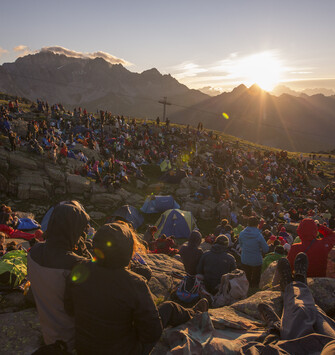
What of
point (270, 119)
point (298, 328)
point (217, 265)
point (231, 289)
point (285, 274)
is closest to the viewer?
point (298, 328)

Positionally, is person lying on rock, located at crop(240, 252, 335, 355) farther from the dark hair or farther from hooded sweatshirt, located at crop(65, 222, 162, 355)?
the dark hair

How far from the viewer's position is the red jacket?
511 centimetres

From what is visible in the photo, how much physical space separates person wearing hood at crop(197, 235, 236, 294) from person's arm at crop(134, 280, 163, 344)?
143 inches

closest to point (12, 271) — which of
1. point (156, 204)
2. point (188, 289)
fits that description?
point (188, 289)

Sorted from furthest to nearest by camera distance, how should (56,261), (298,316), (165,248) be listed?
(165,248)
(298,316)
(56,261)

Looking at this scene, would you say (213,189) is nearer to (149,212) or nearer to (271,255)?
(149,212)

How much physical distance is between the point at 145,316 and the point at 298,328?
225cm

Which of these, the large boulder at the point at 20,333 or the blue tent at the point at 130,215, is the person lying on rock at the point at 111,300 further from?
the blue tent at the point at 130,215

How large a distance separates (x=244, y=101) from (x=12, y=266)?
199 meters

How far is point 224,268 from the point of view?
6.02 m

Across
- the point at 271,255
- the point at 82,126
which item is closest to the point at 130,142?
the point at 82,126

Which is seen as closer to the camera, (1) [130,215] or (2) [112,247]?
(2) [112,247]

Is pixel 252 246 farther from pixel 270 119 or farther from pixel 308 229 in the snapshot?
pixel 270 119

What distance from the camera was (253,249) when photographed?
7266 millimetres
